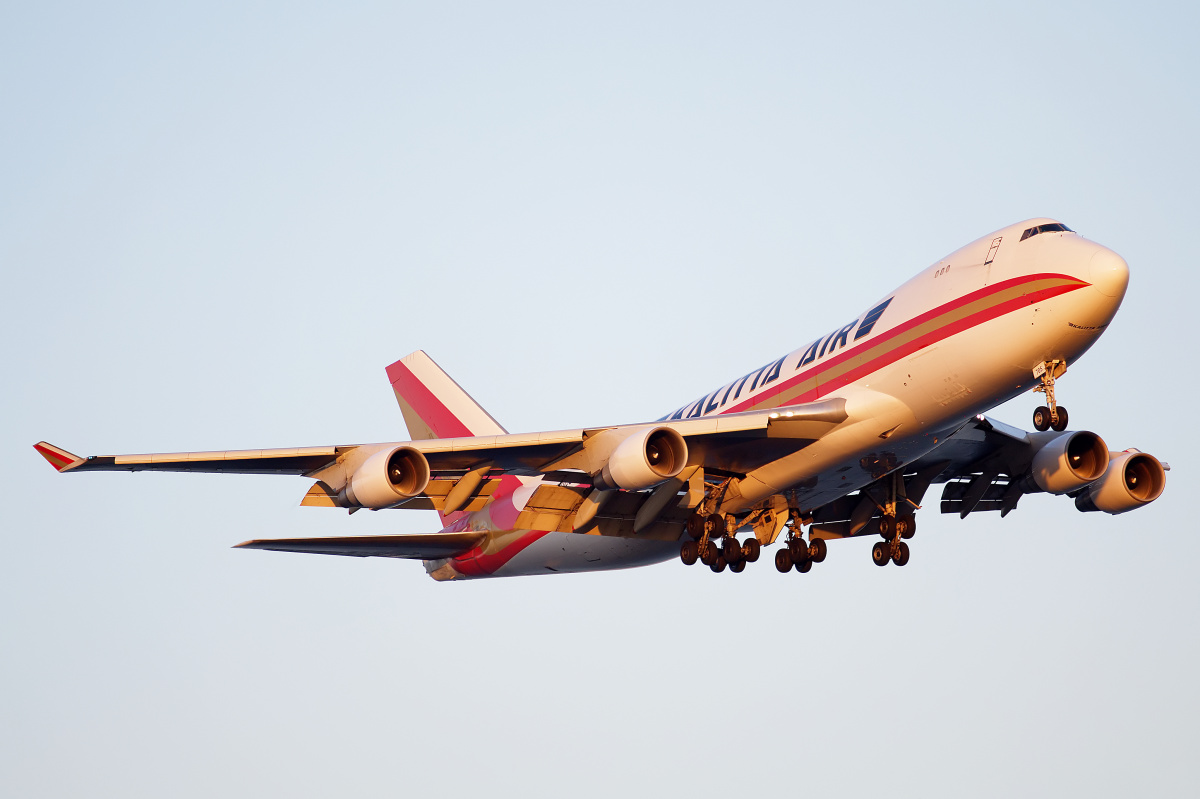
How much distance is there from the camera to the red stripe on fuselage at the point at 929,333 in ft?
79.7

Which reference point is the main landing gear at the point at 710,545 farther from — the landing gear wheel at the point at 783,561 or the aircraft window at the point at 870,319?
the aircraft window at the point at 870,319

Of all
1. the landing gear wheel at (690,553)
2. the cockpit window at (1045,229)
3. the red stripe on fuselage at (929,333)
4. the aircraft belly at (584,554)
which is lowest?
the landing gear wheel at (690,553)

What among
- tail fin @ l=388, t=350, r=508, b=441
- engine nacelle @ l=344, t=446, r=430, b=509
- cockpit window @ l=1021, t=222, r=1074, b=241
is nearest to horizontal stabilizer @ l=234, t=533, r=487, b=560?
engine nacelle @ l=344, t=446, r=430, b=509

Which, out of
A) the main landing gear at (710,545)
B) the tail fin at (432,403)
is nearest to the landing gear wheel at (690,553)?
the main landing gear at (710,545)

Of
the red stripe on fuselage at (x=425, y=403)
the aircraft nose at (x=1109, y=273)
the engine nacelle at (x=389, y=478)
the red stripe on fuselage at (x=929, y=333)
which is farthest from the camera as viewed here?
the red stripe on fuselage at (x=425, y=403)

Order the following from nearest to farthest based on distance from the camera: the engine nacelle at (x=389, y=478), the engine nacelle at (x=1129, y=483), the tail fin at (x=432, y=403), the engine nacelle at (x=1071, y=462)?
the engine nacelle at (x=389, y=478) → the engine nacelle at (x=1071, y=462) → the engine nacelle at (x=1129, y=483) → the tail fin at (x=432, y=403)

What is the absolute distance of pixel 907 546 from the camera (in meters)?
31.7

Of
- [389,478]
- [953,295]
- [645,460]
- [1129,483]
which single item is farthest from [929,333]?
[389,478]

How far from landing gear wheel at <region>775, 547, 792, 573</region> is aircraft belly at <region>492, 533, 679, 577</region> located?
8.48 ft

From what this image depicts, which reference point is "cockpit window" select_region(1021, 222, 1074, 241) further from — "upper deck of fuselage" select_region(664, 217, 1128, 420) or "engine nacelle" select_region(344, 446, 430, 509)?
"engine nacelle" select_region(344, 446, 430, 509)

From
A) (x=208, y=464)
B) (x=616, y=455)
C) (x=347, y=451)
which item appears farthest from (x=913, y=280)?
(x=208, y=464)

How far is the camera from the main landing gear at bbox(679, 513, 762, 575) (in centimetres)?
2941

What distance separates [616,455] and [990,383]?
7596mm

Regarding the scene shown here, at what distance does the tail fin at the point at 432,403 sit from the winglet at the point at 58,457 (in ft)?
43.7
